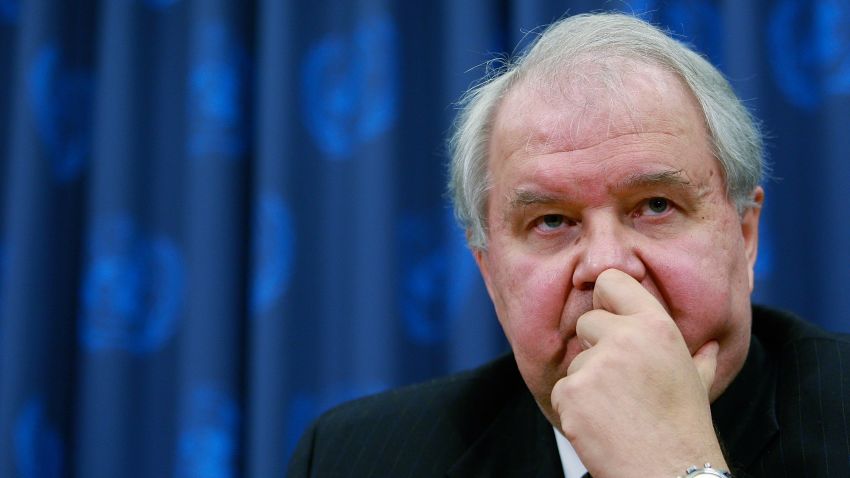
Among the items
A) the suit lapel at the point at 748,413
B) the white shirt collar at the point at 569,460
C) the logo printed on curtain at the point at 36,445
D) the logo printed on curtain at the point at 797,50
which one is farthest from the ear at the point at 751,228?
the logo printed on curtain at the point at 36,445

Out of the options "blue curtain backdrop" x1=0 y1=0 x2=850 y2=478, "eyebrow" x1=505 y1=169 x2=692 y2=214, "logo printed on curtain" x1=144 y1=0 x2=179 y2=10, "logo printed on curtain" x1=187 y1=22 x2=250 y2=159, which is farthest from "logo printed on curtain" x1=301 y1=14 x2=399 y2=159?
"eyebrow" x1=505 y1=169 x2=692 y2=214

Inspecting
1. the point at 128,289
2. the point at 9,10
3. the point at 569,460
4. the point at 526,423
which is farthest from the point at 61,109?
the point at 569,460

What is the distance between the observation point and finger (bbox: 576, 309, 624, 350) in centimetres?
103

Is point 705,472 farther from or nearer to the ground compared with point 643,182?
nearer to the ground

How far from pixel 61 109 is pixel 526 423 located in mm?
1380

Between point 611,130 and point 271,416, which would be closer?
point 611,130

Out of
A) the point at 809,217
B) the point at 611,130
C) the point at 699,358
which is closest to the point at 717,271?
the point at 699,358

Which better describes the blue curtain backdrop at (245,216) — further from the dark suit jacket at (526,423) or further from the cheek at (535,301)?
the cheek at (535,301)

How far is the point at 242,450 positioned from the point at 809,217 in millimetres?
1348

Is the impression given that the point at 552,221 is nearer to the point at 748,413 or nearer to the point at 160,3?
the point at 748,413

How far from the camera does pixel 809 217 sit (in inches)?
67.8

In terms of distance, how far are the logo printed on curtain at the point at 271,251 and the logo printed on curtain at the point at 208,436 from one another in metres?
0.22

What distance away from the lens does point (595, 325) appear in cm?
106

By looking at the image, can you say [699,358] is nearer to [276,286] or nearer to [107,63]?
[276,286]
